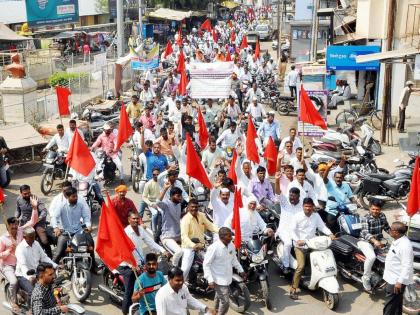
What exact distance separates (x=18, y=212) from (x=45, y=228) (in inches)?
21.0

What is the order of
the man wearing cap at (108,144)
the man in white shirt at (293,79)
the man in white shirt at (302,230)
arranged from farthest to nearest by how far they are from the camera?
the man in white shirt at (293,79), the man wearing cap at (108,144), the man in white shirt at (302,230)

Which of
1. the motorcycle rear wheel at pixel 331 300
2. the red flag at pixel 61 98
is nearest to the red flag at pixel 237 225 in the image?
the motorcycle rear wheel at pixel 331 300

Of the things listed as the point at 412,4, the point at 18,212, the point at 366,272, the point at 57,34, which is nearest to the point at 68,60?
the point at 57,34

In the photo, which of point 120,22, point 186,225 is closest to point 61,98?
point 186,225

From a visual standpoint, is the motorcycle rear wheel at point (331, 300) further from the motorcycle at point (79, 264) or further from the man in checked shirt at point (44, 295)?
the man in checked shirt at point (44, 295)

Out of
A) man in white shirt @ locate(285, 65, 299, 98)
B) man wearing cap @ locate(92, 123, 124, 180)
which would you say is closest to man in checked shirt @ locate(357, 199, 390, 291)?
man wearing cap @ locate(92, 123, 124, 180)

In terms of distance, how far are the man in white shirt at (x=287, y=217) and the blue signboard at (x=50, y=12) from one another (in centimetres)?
3563

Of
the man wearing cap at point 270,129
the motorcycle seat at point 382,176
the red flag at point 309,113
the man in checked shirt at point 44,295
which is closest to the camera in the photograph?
the man in checked shirt at point 44,295

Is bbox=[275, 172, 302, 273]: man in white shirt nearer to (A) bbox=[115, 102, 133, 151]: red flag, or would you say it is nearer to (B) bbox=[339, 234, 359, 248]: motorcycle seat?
(B) bbox=[339, 234, 359, 248]: motorcycle seat

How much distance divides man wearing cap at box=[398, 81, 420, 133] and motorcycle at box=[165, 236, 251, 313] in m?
11.2

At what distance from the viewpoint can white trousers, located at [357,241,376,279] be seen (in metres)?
8.27

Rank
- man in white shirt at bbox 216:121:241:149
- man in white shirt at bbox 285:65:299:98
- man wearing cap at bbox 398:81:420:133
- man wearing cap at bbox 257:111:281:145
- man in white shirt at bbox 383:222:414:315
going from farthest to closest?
man in white shirt at bbox 285:65:299:98 → man wearing cap at bbox 398:81:420:133 → man wearing cap at bbox 257:111:281:145 → man in white shirt at bbox 216:121:241:149 → man in white shirt at bbox 383:222:414:315

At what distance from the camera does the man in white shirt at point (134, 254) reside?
24.6 feet

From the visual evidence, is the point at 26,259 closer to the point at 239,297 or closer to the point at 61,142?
the point at 239,297
